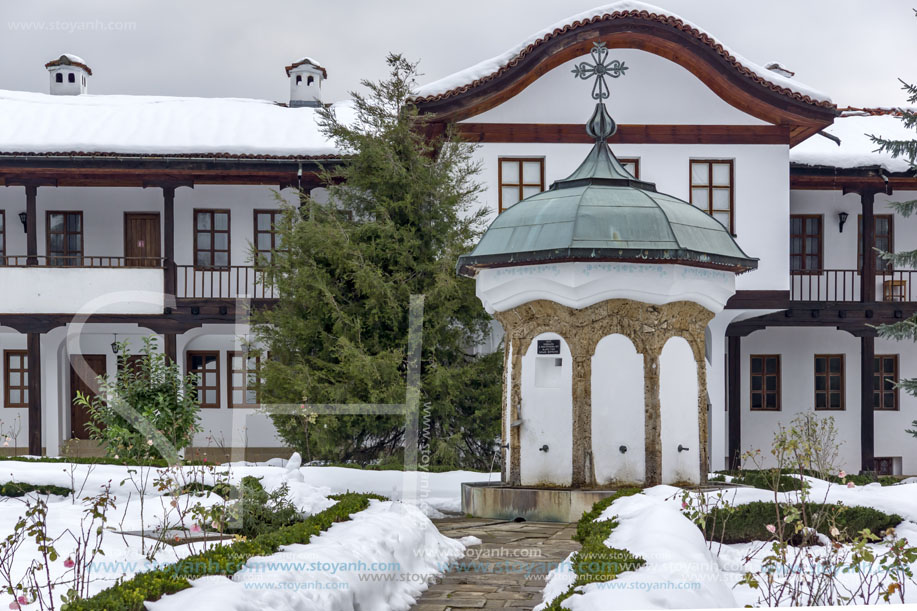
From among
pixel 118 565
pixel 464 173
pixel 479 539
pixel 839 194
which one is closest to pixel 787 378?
pixel 839 194

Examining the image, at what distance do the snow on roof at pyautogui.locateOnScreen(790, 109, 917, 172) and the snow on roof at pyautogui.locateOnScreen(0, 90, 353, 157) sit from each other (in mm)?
8905

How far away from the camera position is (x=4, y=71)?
2258 cm

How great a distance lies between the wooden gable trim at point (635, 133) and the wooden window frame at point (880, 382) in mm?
6233

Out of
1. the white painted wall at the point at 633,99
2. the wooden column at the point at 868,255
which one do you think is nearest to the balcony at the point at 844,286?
the wooden column at the point at 868,255

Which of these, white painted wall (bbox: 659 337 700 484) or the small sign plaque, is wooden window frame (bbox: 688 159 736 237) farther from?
the small sign plaque

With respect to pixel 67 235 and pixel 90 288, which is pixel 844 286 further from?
pixel 67 235

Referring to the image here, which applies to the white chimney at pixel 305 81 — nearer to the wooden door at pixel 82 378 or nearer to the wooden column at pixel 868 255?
the wooden door at pixel 82 378

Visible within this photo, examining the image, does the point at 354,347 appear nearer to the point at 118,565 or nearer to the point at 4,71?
the point at 118,565

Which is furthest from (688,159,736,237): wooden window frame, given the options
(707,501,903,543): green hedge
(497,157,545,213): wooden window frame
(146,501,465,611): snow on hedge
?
(146,501,465,611): snow on hedge

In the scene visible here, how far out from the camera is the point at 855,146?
18.7m

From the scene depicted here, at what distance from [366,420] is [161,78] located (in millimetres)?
5563

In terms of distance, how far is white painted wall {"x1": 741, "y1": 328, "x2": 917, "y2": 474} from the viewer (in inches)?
748

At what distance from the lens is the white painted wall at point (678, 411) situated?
998 cm

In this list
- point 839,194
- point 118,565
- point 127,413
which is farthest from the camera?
point 839,194
